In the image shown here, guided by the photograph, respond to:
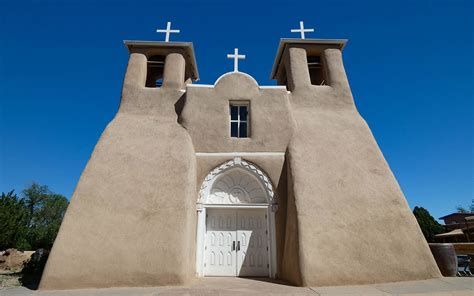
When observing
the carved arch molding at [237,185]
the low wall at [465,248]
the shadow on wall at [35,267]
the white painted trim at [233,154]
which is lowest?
the shadow on wall at [35,267]

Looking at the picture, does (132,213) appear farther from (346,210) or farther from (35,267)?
(346,210)

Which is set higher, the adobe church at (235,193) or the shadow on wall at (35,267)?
the adobe church at (235,193)

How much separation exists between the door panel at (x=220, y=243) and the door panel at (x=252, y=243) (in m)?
0.23

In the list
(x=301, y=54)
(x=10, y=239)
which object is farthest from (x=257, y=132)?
(x=10, y=239)

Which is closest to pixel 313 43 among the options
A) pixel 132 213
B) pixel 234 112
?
pixel 234 112

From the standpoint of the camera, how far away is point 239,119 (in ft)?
37.8

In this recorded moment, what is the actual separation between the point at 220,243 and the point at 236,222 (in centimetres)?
95

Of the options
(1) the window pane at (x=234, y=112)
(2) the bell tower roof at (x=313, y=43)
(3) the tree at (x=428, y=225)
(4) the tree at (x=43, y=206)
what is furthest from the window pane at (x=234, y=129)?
(4) the tree at (x=43, y=206)

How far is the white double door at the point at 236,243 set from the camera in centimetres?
966

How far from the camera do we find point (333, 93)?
12.1 metres

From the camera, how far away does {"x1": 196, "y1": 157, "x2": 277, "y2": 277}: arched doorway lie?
9.65 meters

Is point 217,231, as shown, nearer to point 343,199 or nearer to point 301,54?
point 343,199

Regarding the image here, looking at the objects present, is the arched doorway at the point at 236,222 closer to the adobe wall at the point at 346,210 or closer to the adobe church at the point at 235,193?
the adobe church at the point at 235,193

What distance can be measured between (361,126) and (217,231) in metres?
7.11
